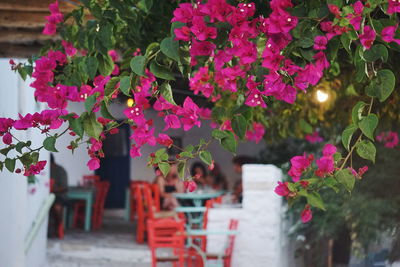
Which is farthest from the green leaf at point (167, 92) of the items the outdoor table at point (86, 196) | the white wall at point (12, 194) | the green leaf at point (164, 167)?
the outdoor table at point (86, 196)

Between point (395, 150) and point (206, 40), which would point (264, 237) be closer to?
point (395, 150)

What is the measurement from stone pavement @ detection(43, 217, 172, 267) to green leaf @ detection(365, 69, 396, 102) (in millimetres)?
6384

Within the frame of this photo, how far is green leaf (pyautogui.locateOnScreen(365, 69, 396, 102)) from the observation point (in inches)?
89.5

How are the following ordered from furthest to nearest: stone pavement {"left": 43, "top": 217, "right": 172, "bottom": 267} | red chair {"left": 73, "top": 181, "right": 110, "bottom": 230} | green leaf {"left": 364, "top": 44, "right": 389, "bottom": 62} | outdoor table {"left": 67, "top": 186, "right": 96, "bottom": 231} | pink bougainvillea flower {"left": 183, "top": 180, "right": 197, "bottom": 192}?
1. red chair {"left": 73, "top": 181, "right": 110, "bottom": 230}
2. outdoor table {"left": 67, "top": 186, "right": 96, "bottom": 231}
3. stone pavement {"left": 43, "top": 217, "right": 172, "bottom": 267}
4. pink bougainvillea flower {"left": 183, "top": 180, "right": 197, "bottom": 192}
5. green leaf {"left": 364, "top": 44, "right": 389, "bottom": 62}

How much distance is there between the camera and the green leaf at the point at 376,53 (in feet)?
7.29

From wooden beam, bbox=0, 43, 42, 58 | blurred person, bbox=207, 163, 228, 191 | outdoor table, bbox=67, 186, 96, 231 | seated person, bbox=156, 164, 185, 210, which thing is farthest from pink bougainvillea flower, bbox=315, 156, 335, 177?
blurred person, bbox=207, 163, 228, 191

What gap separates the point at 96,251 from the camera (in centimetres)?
924

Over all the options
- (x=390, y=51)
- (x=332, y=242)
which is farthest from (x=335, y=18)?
(x=332, y=242)

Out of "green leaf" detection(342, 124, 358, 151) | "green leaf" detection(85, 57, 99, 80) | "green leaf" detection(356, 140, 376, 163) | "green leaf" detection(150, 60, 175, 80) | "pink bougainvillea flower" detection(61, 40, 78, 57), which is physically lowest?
"green leaf" detection(356, 140, 376, 163)

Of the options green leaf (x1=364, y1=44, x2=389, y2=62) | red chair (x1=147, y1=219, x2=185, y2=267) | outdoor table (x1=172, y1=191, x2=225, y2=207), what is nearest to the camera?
green leaf (x1=364, y1=44, x2=389, y2=62)

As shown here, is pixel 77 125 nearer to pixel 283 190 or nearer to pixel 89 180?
pixel 283 190

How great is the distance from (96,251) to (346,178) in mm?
7158

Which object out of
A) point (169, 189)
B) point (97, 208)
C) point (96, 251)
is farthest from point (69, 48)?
point (97, 208)

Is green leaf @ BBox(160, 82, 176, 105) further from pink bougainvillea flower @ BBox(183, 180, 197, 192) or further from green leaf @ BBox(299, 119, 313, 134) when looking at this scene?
green leaf @ BBox(299, 119, 313, 134)
